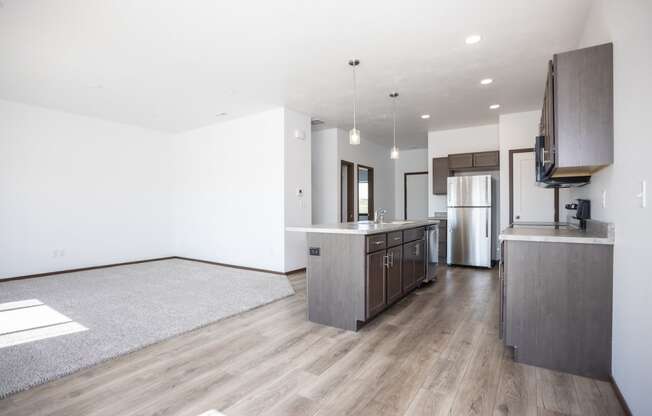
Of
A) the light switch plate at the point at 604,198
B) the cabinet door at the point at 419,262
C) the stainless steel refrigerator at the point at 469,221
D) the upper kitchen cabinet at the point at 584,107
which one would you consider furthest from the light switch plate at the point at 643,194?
the stainless steel refrigerator at the point at 469,221

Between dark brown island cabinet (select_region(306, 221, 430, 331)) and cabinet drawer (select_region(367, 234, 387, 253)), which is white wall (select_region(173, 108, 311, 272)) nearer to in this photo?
dark brown island cabinet (select_region(306, 221, 430, 331))

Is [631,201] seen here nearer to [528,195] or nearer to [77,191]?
[528,195]

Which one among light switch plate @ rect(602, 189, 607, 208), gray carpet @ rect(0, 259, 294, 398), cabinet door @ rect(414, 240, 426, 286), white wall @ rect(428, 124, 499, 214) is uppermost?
white wall @ rect(428, 124, 499, 214)

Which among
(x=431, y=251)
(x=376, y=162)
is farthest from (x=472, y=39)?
(x=376, y=162)

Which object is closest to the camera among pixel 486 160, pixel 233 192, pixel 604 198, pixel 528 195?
pixel 604 198

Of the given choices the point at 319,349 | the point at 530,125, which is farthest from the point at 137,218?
the point at 530,125

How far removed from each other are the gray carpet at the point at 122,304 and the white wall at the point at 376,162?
3113 mm

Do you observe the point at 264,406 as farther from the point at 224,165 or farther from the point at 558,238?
the point at 224,165

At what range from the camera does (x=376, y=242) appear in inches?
120

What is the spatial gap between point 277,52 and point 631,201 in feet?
10.5

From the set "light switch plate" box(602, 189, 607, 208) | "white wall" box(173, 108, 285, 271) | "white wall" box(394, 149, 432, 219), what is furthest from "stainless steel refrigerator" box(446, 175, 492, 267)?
"light switch plate" box(602, 189, 607, 208)

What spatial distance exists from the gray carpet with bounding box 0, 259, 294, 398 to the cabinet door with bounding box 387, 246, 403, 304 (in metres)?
1.43

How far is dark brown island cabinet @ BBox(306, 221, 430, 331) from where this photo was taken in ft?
9.39

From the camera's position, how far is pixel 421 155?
873 centimetres
